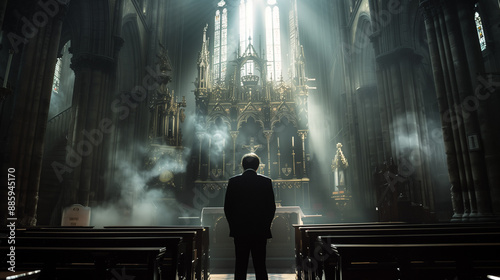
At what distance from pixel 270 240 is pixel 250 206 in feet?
16.3

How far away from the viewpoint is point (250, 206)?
10.6 ft

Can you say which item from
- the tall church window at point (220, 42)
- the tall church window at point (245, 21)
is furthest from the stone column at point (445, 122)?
the tall church window at point (245, 21)

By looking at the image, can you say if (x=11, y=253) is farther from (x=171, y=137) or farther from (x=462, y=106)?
(x=171, y=137)

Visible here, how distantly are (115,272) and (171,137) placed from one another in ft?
30.2

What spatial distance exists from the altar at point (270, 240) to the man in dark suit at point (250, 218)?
444 centimetres

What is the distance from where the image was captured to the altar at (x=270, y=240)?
7.50m

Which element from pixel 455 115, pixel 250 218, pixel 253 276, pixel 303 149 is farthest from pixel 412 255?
pixel 303 149

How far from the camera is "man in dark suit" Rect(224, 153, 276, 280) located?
3.18m

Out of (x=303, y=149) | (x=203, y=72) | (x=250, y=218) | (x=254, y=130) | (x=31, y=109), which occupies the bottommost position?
(x=250, y=218)

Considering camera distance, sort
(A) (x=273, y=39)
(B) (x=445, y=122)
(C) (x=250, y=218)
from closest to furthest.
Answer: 1. (C) (x=250, y=218)
2. (B) (x=445, y=122)
3. (A) (x=273, y=39)

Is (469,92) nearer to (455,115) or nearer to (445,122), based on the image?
(455,115)

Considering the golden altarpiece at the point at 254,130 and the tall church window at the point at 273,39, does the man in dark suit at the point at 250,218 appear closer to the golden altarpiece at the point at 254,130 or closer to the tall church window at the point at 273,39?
the golden altarpiece at the point at 254,130

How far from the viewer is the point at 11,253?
2354mm

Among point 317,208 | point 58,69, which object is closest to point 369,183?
point 317,208
